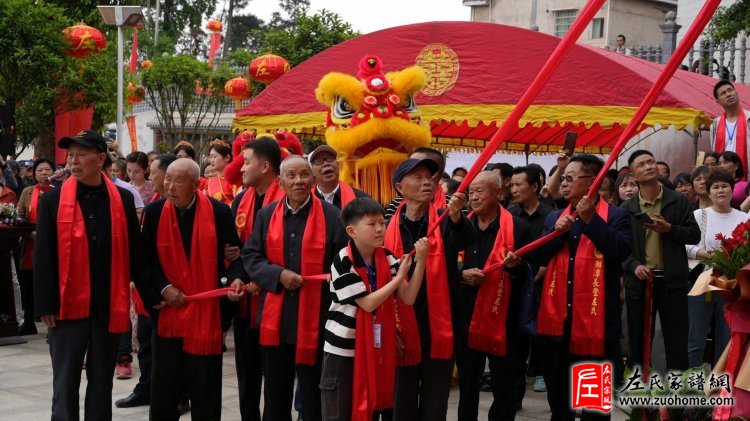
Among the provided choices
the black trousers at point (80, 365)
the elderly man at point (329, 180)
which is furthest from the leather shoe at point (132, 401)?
the elderly man at point (329, 180)

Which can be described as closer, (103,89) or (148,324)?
(148,324)

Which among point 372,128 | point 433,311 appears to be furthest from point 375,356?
point 372,128

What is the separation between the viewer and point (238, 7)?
54.2 meters

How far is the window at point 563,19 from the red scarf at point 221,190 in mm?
23733

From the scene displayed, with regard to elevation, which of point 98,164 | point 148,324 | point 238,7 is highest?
point 238,7

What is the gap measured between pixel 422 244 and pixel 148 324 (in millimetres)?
2840

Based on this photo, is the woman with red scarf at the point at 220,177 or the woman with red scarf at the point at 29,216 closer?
the woman with red scarf at the point at 220,177

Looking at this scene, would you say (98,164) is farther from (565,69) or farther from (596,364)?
(565,69)

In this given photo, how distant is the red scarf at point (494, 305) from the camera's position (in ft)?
19.7

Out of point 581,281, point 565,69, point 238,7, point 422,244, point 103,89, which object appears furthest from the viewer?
point 238,7

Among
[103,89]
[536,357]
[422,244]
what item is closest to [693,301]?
[536,357]

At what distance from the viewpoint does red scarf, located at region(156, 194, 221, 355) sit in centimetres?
565

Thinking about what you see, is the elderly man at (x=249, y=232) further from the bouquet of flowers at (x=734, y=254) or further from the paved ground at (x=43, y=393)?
the bouquet of flowers at (x=734, y=254)

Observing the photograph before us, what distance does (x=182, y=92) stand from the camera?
28453 millimetres
